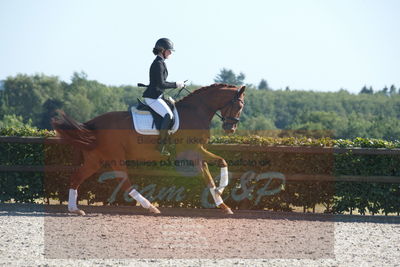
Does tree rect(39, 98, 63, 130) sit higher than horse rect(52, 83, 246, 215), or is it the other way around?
tree rect(39, 98, 63, 130)

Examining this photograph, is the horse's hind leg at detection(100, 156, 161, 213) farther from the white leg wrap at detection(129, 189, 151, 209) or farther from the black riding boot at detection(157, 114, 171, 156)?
the black riding boot at detection(157, 114, 171, 156)

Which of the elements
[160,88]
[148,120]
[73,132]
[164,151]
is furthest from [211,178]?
[73,132]

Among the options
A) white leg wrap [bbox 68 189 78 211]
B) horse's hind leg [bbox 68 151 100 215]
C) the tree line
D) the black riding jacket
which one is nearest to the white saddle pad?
the black riding jacket

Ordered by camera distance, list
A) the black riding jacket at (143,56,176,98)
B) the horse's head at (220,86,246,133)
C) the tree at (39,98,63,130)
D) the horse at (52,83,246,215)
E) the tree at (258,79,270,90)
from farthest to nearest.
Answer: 1. the tree at (258,79,270,90)
2. the tree at (39,98,63,130)
3. the horse's head at (220,86,246,133)
4. the horse at (52,83,246,215)
5. the black riding jacket at (143,56,176,98)

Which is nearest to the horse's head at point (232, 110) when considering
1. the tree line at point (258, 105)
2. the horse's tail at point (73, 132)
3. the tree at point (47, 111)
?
the horse's tail at point (73, 132)

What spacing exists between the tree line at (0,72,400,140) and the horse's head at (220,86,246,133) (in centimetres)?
5593

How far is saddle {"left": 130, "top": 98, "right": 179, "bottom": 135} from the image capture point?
1027cm

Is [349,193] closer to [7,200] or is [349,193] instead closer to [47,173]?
[47,173]

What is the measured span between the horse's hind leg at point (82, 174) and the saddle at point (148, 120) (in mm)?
1007

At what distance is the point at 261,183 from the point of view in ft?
37.2

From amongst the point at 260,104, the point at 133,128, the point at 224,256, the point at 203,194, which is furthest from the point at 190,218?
the point at 260,104

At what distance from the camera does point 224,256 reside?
7.41 meters

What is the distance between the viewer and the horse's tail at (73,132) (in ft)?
34.0

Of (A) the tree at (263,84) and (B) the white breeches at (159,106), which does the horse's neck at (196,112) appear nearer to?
(B) the white breeches at (159,106)
